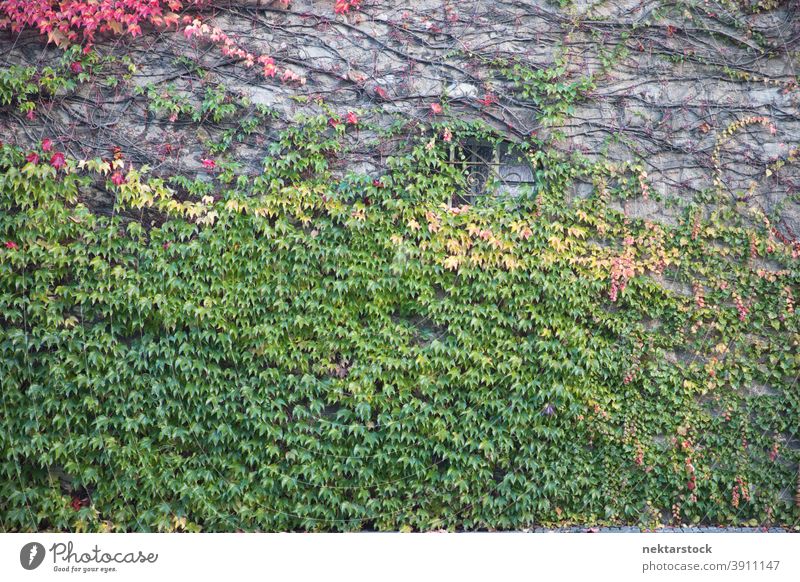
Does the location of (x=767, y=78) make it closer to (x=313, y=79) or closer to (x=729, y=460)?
(x=729, y=460)

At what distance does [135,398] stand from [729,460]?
4.70m

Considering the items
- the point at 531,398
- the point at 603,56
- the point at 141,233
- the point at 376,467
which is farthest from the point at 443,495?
the point at 603,56

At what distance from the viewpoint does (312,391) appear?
497 cm

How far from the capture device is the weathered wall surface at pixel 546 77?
5.25 meters

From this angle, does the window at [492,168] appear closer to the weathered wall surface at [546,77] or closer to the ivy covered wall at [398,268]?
the ivy covered wall at [398,268]
